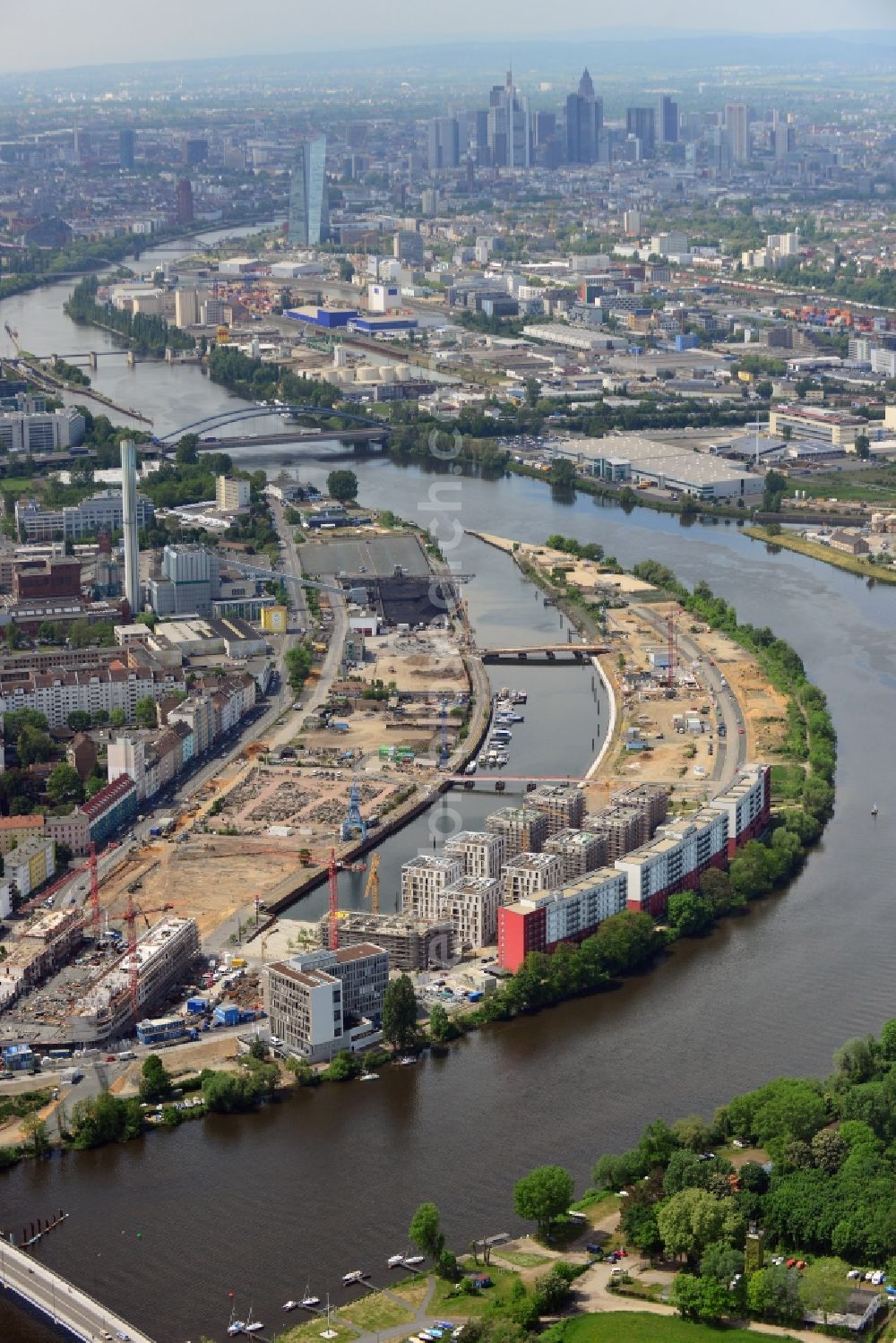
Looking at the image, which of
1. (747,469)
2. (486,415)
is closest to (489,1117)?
(747,469)

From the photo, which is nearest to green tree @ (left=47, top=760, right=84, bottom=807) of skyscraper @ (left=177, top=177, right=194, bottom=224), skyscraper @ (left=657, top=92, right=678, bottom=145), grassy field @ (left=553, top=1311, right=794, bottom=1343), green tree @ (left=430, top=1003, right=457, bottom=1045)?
green tree @ (left=430, top=1003, right=457, bottom=1045)

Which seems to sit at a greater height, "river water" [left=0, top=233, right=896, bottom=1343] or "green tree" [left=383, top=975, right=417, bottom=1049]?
"green tree" [left=383, top=975, right=417, bottom=1049]

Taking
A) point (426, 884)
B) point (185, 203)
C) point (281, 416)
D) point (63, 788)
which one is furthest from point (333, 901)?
point (185, 203)

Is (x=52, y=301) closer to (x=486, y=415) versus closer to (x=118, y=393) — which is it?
(x=118, y=393)

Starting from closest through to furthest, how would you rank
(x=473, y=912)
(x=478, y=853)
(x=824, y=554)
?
(x=473, y=912), (x=478, y=853), (x=824, y=554)

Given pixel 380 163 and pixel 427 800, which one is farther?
pixel 380 163

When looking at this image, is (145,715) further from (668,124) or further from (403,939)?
(668,124)

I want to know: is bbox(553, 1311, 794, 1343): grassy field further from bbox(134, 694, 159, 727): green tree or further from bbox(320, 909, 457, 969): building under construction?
bbox(134, 694, 159, 727): green tree
